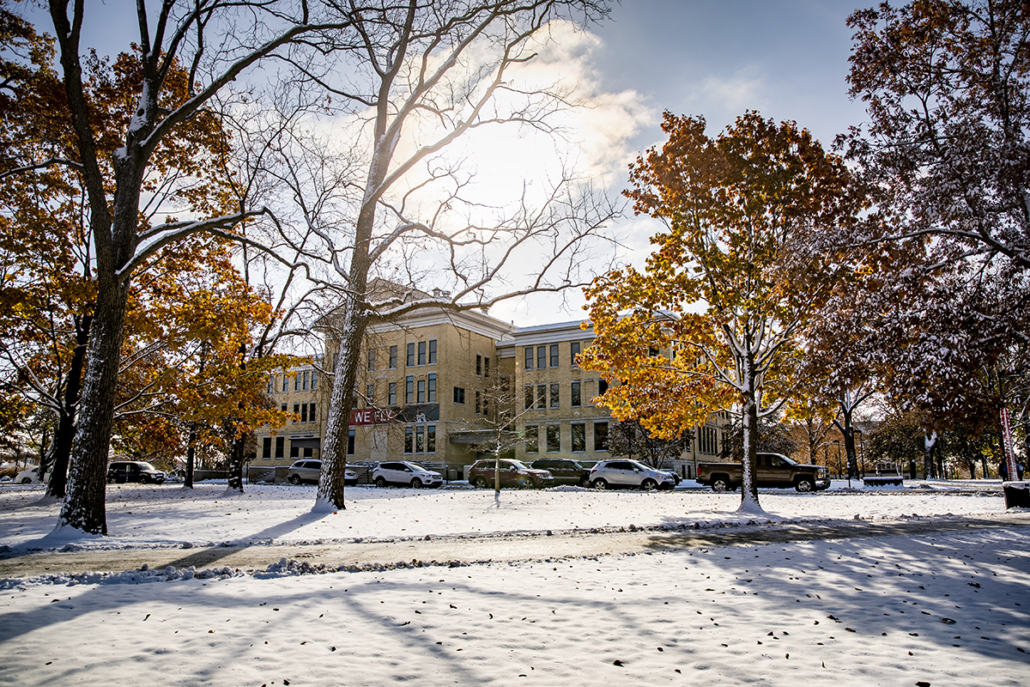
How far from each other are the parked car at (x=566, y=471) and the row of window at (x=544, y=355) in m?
16.6

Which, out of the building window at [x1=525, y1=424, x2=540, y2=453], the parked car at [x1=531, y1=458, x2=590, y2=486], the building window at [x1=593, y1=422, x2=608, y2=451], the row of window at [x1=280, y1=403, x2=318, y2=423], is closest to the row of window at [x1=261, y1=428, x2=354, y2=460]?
the row of window at [x1=280, y1=403, x2=318, y2=423]

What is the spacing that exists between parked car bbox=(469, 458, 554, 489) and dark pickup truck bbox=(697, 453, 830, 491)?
24.9 ft

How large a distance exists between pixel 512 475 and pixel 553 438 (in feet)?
61.9

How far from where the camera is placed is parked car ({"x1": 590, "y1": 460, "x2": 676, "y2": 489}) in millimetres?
29688

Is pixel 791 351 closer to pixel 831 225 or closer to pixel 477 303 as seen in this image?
pixel 831 225

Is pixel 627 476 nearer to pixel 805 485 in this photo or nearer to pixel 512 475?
pixel 512 475

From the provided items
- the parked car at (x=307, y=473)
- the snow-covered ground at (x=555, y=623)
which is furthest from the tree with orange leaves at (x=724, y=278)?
the parked car at (x=307, y=473)

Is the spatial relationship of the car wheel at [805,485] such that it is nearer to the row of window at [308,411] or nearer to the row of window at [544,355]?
the row of window at [544,355]

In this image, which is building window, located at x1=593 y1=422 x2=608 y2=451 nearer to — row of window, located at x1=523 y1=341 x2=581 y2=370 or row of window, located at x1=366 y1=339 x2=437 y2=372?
row of window, located at x1=523 y1=341 x2=581 y2=370

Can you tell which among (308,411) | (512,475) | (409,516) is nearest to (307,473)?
(512,475)

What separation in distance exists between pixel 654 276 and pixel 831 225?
434 centimetres

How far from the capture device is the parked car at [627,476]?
97.4 ft

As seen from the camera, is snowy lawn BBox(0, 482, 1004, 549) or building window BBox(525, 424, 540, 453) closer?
snowy lawn BBox(0, 482, 1004, 549)

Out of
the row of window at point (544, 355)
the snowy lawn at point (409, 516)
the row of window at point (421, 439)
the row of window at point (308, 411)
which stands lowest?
the snowy lawn at point (409, 516)
